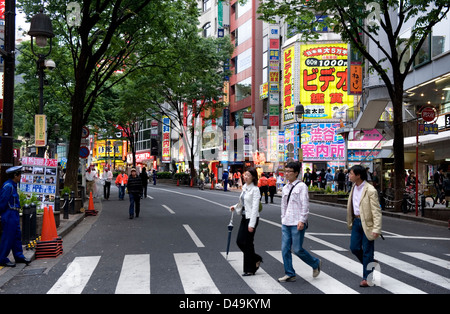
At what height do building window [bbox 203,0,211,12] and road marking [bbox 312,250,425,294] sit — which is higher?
building window [bbox 203,0,211,12]

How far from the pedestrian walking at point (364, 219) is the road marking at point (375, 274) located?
36cm

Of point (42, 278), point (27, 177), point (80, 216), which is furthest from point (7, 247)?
point (80, 216)

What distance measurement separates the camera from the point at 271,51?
43.2 meters

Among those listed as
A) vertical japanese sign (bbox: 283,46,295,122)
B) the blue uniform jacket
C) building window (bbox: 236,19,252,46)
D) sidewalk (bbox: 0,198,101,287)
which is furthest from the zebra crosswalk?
building window (bbox: 236,19,252,46)

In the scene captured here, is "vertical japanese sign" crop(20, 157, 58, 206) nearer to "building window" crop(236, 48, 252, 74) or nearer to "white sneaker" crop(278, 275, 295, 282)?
"white sneaker" crop(278, 275, 295, 282)

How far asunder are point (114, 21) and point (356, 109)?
20458mm

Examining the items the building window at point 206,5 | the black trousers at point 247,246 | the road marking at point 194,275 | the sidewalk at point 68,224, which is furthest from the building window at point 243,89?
the black trousers at point 247,246

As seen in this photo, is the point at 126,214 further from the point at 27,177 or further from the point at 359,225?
the point at 359,225

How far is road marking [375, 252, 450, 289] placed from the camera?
281 inches

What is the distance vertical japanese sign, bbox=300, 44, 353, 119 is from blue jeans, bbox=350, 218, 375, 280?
3439 cm

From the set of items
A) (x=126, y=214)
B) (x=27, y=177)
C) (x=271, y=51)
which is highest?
(x=271, y=51)

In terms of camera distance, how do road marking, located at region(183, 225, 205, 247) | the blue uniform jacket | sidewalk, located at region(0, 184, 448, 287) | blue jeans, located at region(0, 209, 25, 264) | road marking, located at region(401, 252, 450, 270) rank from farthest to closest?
road marking, located at region(183, 225, 205, 247), road marking, located at region(401, 252, 450, 270), the blue uniform jacket, blue jeans, located at region(0, 209, 25, 264), sidewalk, located at region(0, 184, 448, 287)

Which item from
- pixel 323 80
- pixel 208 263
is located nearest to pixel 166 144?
pixel 323 80

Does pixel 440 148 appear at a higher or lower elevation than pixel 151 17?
lower
